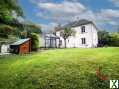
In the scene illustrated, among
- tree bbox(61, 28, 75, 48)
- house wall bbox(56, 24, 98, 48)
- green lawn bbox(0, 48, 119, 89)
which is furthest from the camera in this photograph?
house wall bbox(56, 24, 98, 48)

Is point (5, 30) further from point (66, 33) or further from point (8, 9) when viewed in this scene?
point (66, 33)

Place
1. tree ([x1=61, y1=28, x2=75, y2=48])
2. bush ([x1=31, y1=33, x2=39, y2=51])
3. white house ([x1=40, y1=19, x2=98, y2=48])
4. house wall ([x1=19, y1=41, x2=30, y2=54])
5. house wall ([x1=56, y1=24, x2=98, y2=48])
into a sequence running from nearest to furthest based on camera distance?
house wall ([x1=19, y1=41, x2=30, y2=54]) < bush ([x1=31, y1=33, x2=39, y2=51]) < tree ([x1=61, y1=28, x2=75, y2=48]) < house wall ([x1=56, y1=24, x2=98, y2=48]) < white house ([x1=40, y1=19, x2=98, y2=48])

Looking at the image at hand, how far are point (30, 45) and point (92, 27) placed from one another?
2381cm

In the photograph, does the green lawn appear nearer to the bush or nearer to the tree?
the bush

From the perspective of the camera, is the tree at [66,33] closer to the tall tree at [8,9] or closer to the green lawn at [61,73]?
the tall tree at [8,9]

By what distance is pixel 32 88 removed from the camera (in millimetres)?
15344

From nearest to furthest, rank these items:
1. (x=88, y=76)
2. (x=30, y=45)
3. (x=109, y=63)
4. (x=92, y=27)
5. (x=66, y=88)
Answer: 1. (x=66, y=88)
2. (x=88, y=76)
3. (x=109, y=63)
4. (x=30, y=45)
5. (x=92, y=27)

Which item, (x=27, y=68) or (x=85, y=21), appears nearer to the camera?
(x=27, y=68)

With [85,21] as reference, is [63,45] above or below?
below

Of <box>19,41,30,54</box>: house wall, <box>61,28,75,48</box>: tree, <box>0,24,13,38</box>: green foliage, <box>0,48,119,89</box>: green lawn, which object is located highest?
<box>61,28,75,48</box>: tree

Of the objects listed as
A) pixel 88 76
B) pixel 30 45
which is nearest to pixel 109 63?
pixel 88 76

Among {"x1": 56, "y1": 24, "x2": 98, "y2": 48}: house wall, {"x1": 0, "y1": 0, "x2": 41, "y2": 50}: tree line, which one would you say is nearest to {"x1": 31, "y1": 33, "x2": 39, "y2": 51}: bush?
{"x1": 0, "y1": 0, "x2": 41, "y2": 50}: tree line

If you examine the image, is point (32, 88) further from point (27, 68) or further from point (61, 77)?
point (27, 68)

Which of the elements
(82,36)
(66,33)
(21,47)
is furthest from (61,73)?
(82,36)
